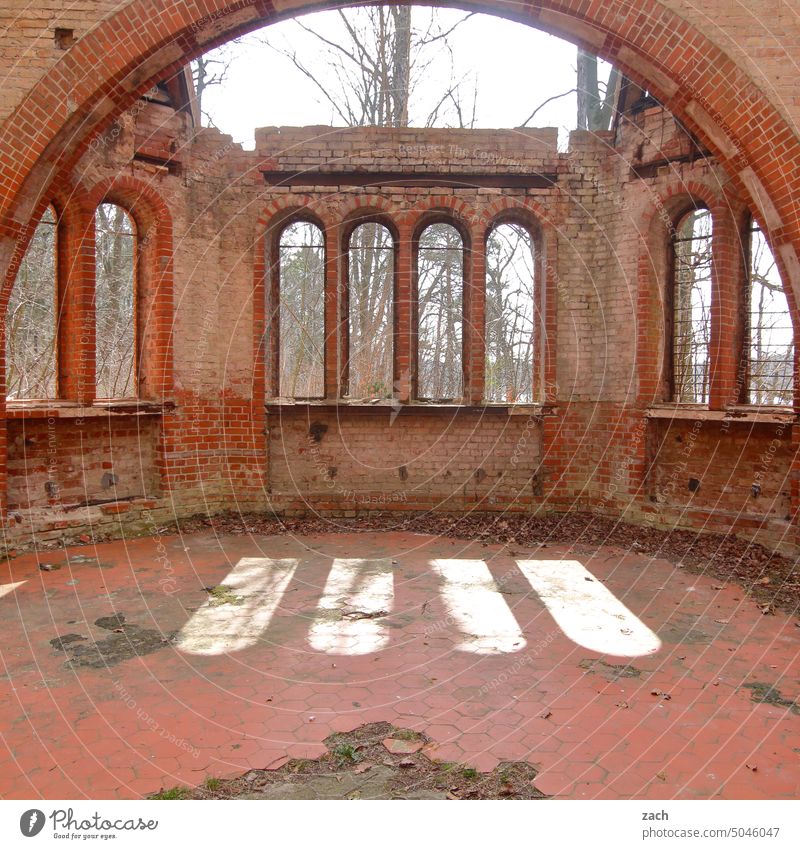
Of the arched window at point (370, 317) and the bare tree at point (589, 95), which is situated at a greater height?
the bare tree at point (589, 95)

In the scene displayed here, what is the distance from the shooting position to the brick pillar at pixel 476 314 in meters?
9.09

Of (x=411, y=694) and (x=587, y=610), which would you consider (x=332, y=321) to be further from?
(x=411, y=694)

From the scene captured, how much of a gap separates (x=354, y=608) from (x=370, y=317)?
28.7 ft

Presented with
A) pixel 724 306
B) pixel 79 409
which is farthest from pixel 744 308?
pixel 79 409

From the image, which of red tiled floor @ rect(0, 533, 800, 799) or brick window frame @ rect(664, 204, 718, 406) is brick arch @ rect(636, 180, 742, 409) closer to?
brick window frame @ rect(664, 204, 718, 406)

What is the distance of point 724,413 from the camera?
7625mm

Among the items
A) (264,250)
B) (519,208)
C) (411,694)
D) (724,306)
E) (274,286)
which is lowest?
(411,694)

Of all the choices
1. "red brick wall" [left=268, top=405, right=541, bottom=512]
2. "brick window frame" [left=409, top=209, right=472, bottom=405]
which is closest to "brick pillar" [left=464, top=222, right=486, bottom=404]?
"brick window frame" [left=409, top=209, right=472, bottom=405]

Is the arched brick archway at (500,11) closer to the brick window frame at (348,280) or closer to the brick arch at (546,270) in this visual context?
the brick arch at (546,270)

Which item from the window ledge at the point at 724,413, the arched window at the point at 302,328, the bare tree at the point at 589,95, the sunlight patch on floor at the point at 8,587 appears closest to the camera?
the sunlight patch on floor at the point at 8,587

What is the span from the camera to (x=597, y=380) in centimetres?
916

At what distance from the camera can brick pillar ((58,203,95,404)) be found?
779 centimetres

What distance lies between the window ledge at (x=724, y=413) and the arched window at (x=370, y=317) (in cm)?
→ 474

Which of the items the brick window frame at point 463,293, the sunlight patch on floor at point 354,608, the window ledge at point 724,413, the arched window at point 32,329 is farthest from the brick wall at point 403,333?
the arched window at point 32,329
